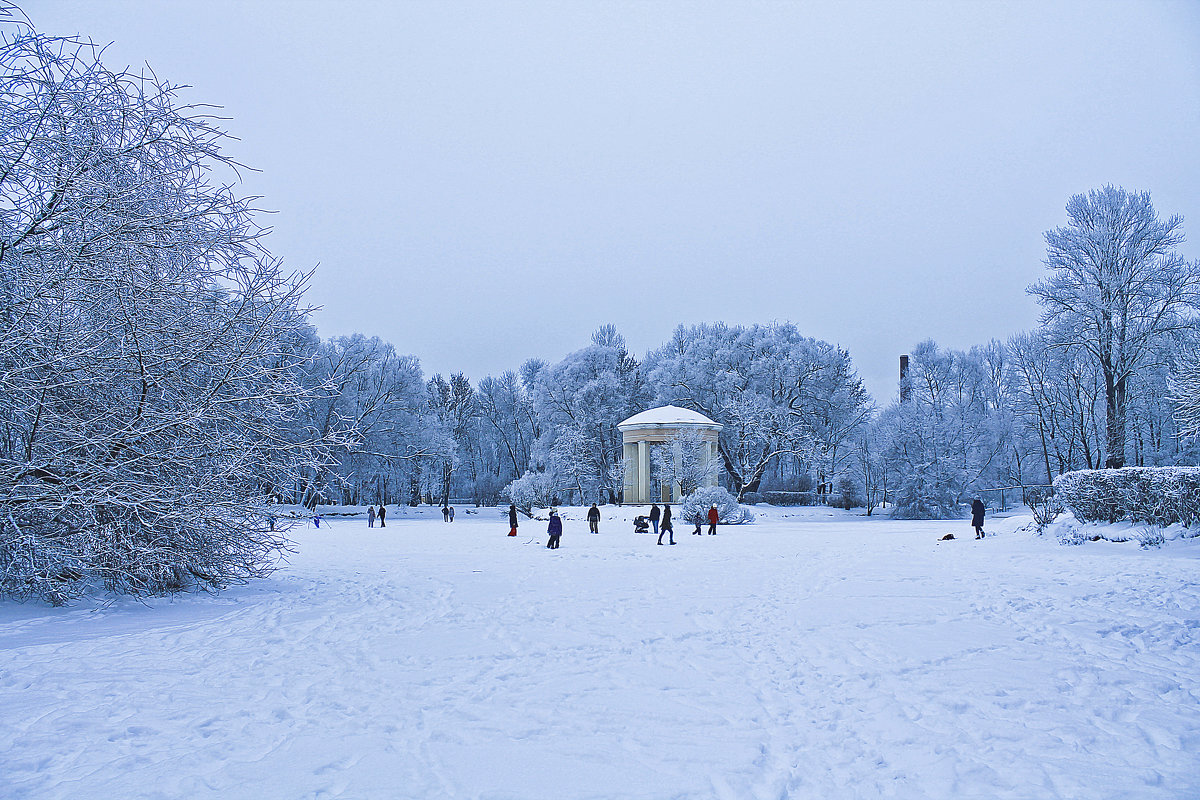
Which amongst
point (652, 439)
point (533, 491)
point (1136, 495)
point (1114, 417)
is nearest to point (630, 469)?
point (652, 439)

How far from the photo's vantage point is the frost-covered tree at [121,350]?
7.88 m

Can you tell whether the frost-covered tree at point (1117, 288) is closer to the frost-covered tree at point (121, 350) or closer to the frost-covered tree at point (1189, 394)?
the frost-covered tree at point (1189, 394)

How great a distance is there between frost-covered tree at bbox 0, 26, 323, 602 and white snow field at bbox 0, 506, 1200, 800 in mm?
901

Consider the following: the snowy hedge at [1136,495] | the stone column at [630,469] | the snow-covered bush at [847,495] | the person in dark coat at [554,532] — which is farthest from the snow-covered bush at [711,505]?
the snowy hedge at [1136,495]

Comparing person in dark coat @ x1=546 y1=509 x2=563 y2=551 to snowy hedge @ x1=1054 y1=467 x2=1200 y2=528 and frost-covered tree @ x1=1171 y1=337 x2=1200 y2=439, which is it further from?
frost-covered tree @ x1=1171 y1=337 x2=1200 y2=439

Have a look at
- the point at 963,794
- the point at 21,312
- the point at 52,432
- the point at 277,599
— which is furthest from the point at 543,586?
the point at 963,794

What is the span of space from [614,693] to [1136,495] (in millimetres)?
15393

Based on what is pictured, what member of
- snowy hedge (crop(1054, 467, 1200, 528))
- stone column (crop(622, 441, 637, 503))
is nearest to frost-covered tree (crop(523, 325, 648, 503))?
stone column (crop(622, 441, 637, 503))

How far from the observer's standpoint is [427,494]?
207ft

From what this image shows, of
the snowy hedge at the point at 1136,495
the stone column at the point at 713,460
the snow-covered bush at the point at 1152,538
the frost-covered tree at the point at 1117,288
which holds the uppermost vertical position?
the frost-covered tree at the point at 1117,288

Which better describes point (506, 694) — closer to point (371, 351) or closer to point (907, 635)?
point (907, 635)

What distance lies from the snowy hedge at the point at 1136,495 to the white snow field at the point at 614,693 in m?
4.55

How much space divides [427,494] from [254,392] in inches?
2126

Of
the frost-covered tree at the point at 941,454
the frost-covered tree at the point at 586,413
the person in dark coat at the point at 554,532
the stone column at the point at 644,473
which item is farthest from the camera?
the frost-covered tree at the point at 586,413
